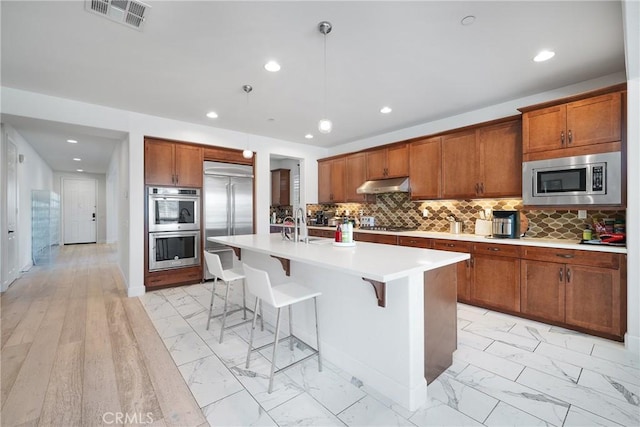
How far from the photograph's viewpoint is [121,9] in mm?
1956

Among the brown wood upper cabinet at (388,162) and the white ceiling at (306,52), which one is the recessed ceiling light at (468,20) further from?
the brown wood upper cabinet at (388,162)

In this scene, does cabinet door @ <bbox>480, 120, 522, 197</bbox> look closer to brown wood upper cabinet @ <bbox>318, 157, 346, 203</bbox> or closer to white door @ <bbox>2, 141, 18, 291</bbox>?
brown wood upper cabinet @ <bbox>318, 157, 346, 203</bbox>

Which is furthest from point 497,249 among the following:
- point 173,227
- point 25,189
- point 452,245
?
point 25,189

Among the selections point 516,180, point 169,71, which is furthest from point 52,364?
point 516,180

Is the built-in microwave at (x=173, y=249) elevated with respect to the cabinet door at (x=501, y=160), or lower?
lower

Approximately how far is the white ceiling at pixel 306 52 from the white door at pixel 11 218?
141 cm

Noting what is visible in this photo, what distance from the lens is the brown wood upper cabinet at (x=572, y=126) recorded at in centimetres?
261

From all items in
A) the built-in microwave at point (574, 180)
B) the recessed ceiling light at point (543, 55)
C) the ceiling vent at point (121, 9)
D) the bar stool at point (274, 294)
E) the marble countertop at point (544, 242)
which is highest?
the recessed ceiling light at point (543, 55)

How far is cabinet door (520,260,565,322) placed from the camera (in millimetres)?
2824

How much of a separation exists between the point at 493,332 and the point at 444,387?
1.22 m

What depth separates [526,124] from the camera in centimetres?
313

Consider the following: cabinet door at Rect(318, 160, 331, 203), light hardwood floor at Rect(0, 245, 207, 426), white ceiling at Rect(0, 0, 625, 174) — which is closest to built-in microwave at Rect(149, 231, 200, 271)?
light hardwood floor at Rect(0, 245, 207, 426)

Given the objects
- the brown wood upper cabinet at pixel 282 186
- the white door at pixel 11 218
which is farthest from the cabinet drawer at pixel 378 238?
the white door at pixel 11 218

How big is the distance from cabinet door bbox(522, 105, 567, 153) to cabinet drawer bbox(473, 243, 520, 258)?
3.60 feet
